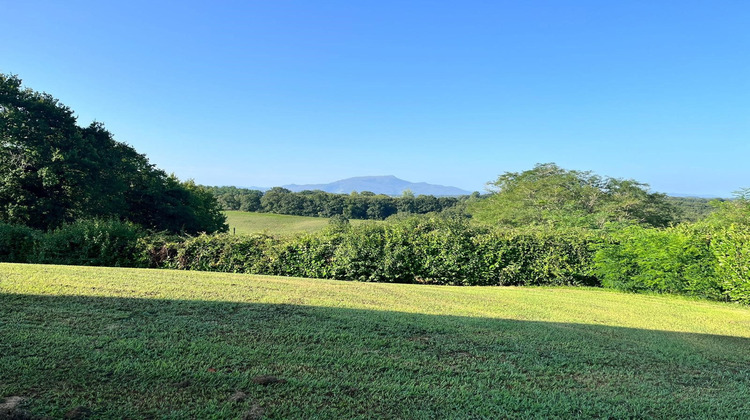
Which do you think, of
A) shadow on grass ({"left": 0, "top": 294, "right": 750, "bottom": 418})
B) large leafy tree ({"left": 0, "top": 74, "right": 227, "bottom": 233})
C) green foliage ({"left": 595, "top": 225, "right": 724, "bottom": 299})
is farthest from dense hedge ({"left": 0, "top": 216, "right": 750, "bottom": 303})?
large leafy tree ({"left": 0, "top": 74, "right": 227, "bottom": 233})

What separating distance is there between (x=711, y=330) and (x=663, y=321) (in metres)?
0.63

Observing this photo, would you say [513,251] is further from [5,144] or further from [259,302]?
[5,144]

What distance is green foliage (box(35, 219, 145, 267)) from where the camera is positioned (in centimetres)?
1254

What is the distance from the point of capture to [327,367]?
3459 mm

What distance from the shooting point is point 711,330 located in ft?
21.5

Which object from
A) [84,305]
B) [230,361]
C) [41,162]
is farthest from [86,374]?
[41,162]

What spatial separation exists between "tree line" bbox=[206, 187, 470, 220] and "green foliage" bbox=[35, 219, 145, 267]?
4504cm

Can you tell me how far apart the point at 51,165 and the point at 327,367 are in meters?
25.5

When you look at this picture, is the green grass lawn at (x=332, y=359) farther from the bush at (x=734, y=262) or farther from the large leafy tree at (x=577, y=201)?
the large leafy tree at (x=577, y=201)

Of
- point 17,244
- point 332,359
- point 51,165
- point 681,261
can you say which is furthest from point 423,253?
point 51,165

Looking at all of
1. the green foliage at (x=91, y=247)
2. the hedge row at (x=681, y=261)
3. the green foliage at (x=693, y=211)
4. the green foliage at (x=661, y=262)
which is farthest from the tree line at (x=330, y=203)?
the hedge row at (x=681, y=261)

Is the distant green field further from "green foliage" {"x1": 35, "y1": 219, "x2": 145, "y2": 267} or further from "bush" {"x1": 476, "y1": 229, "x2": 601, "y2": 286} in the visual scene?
"bush" {"x1": 476, "y1": 229, "x2": 601, "y2": 286}

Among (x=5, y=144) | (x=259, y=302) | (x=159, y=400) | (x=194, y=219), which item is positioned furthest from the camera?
(x=194, y=219)

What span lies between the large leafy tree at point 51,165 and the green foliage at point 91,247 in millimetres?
11020
